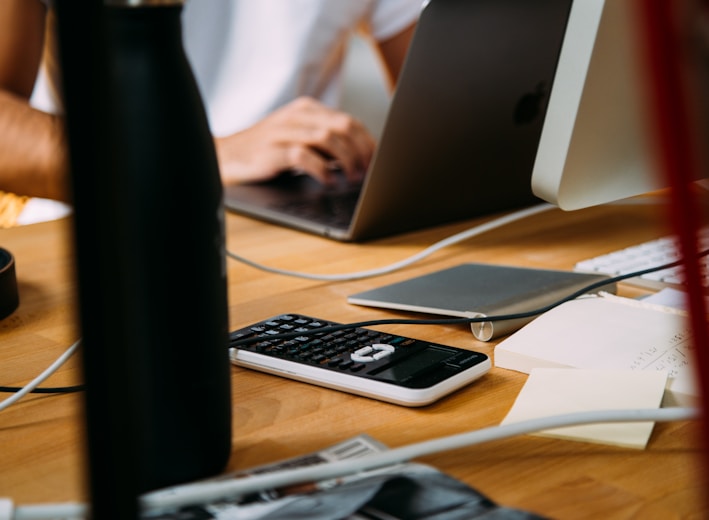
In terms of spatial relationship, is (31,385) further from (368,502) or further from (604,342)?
(604,342)

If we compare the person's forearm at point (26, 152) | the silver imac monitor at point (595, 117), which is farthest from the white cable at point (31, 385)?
the person's forearm at point (26, 152)

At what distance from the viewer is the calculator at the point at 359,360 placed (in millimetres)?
543

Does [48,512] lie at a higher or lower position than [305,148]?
lower

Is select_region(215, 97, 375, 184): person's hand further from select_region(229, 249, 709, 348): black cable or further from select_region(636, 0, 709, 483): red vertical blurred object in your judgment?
select_region(636, 0, 709, 483): red vertical blurred object

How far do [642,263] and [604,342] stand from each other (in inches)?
8.7

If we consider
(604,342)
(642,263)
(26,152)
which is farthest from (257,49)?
(604,342)

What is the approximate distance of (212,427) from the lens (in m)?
0.43

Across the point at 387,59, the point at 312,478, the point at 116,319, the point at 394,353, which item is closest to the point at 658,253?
the point at 394,353

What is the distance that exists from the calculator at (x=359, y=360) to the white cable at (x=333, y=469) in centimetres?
8

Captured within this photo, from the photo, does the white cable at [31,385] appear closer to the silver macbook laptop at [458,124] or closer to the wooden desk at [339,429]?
the wooden desk at [339,429]

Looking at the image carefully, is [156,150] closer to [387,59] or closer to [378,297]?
[378,297]

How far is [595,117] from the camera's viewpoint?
2.31 ft

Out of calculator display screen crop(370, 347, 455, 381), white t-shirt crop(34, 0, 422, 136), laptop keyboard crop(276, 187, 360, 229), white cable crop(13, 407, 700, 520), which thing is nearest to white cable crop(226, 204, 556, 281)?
laptop keyboard crop(276, 187, 360, 229)

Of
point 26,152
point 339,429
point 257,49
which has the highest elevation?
point 257,49
